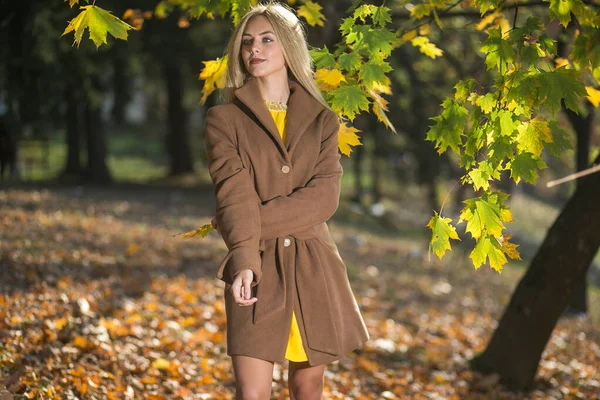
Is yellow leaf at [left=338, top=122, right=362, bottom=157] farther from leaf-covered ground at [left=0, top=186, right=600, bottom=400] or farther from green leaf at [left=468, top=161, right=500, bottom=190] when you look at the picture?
leaf-covered ground at [left=0, top=186, right=600, bottom=400]

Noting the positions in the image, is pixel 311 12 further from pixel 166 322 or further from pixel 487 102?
pixel 166 322

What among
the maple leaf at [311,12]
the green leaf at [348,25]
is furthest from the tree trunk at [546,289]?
the green leaf at [348,25]

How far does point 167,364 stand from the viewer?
214 inches

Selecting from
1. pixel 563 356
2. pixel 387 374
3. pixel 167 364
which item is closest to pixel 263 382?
pixel 167 364

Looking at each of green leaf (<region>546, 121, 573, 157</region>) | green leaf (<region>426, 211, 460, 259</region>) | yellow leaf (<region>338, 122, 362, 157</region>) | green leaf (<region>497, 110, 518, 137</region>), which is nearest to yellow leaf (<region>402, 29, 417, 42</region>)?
yellow leaf (<region>338, 122, 362, 157</region>)

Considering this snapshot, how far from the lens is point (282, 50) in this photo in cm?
336

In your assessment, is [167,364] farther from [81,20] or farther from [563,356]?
[563,356]

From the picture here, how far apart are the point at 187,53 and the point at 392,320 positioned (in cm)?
1206

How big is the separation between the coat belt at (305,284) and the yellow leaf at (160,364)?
2.52 m

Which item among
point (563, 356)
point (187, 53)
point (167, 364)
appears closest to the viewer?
point (167, 364)

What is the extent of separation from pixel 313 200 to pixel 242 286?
49 cm

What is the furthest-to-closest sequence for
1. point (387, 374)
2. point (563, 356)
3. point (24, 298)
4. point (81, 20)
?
1. point (563, 356)
2. point (387, 374)
3. point (24, 298)
4. point (81, 20)

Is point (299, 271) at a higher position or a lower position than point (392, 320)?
higher

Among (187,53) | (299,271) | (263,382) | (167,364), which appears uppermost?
(187,53)
